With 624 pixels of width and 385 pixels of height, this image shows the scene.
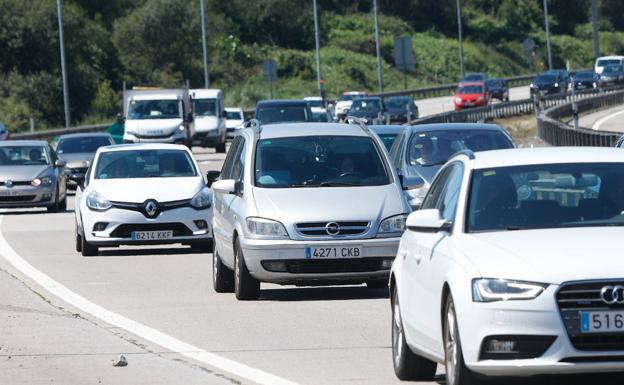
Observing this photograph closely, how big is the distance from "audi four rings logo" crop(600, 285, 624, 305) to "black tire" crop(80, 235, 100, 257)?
14.4 metres

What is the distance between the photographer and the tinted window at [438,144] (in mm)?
22141

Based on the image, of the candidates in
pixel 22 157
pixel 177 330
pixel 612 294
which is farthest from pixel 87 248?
pixel 612 294

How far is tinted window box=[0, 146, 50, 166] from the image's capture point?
34812mm

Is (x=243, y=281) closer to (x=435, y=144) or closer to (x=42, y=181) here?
(x=435, y=144)

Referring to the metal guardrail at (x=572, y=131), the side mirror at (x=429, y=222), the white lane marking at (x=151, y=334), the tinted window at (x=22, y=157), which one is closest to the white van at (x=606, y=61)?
the metal guardrail at (x=572, y=131)

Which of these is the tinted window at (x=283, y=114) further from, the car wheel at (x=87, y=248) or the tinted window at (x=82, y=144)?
the car wheel at (x=87, y=248)

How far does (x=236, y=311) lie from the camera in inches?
583

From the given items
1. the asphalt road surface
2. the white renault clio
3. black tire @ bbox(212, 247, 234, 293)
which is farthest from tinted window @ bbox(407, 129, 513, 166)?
black tire @ bbox(212, 247, 234, 293)

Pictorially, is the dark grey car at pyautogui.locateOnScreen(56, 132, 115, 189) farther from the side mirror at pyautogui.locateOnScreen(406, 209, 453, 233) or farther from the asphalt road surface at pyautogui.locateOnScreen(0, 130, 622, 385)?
the side mirror at pyautogui.locateOnScreen(406, 209, 453, 233)

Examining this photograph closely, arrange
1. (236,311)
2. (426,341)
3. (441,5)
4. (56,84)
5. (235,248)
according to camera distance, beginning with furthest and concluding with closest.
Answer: (441,5)
(56,84)
(235,248)
(236,311)
(426,341)

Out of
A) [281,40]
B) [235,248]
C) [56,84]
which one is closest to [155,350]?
[235,248]

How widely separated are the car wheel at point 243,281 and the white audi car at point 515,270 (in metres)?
5.01

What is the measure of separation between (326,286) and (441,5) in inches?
5125

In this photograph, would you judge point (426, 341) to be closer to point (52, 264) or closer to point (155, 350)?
point (155, 350)
